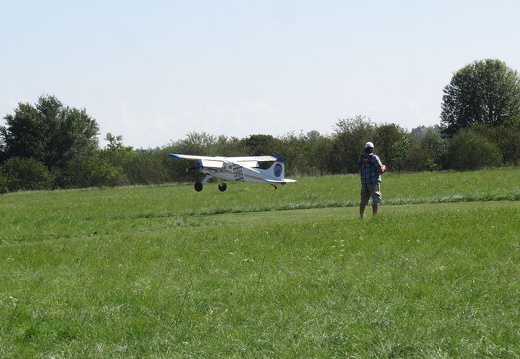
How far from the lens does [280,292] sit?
9203 millimetres

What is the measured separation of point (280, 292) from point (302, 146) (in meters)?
59.0

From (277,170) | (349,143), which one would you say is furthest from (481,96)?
(277,170)

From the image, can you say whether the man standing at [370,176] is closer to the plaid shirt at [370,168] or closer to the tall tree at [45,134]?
the plaid shirt at [370,168]

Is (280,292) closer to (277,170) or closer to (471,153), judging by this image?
(277,170)

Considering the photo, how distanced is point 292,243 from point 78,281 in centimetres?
436

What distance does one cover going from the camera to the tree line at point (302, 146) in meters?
60.5

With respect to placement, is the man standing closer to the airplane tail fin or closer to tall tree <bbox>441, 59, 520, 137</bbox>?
the airplane tail fin

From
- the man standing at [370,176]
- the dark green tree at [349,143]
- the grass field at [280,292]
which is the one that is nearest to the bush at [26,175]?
the dark green tree at [349,143]

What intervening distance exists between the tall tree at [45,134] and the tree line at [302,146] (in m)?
0.12

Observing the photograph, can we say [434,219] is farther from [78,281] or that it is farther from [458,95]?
[458,95]

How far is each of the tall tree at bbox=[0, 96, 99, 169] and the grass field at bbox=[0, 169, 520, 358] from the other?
65.9 m

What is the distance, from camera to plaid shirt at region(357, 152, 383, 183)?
18.7 meters

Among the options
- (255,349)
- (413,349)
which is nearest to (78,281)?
(255,349)

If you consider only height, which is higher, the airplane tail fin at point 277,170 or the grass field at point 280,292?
the airplane tail fin at point 277,170
